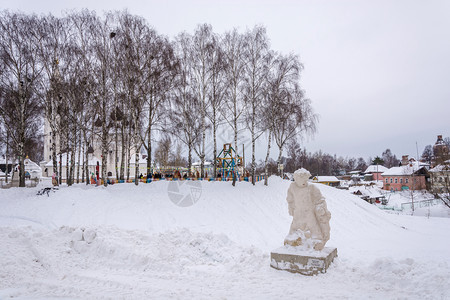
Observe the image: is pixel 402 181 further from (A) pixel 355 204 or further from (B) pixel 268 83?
(B) pixel 268 83

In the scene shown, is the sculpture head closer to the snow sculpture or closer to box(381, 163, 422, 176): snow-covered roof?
the snow sculpture

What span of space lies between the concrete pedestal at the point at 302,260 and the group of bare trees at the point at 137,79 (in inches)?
486

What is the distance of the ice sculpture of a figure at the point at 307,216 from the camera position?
6.76 meters

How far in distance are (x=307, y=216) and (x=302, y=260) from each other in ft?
3.64

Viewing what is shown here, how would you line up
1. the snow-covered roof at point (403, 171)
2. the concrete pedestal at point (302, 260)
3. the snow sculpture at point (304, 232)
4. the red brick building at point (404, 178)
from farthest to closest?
the snow-covered roof at point (403, 171) < the red brick building at point (404, 178) < the snow sculpture at point (304, 232) < the concrete pedestal at point (302, 260)

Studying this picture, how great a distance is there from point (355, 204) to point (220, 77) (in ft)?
40.5

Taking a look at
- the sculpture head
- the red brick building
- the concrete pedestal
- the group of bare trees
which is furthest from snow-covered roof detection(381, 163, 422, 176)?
the concrete pedestal

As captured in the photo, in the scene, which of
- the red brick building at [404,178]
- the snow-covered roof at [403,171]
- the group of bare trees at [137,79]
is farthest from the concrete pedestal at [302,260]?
the snow-covered roof at [403,171]

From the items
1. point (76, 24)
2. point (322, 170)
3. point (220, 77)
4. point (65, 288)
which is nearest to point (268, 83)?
point (220, 77)

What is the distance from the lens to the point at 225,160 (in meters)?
22.0

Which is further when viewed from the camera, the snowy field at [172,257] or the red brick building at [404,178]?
the red brick building at [404,178]

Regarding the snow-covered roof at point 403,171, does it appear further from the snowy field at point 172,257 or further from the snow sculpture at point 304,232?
the snow sculpture at point 304,232

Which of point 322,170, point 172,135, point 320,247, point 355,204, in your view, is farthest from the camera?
point 322,170

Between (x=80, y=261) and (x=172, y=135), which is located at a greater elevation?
(x=172, y=135)
